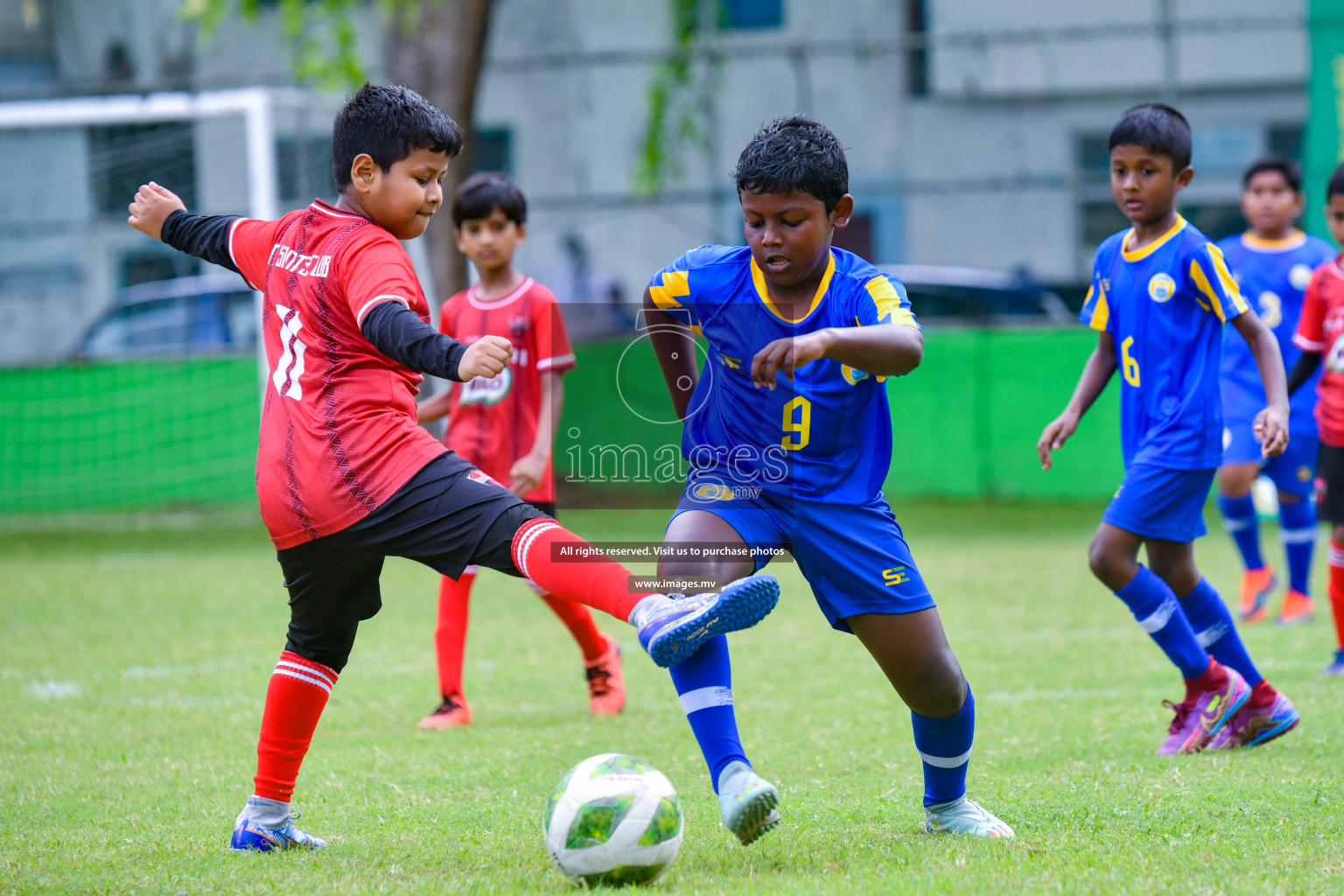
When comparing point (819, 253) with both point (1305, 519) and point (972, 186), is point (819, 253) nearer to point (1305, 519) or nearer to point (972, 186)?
point (1305, 519)

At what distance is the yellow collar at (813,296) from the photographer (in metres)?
3.13

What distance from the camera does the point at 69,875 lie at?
3.06m

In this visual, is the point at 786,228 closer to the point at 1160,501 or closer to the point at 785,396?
the point at 785,396

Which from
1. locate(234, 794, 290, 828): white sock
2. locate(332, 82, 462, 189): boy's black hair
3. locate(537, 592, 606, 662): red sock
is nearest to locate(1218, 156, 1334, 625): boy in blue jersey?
locate(537, 592, 606, 662): red sock

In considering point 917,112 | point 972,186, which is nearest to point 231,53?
point 917,112

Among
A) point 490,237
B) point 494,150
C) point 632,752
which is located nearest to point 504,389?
point 490,237

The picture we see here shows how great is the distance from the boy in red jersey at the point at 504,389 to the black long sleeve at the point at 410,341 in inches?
86.1

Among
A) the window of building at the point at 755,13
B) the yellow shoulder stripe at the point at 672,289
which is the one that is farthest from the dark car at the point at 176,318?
the yellow shoulder stripe at the point at 672,289

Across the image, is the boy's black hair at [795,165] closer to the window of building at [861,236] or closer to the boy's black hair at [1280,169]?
the boy's black hair at [1280,169]

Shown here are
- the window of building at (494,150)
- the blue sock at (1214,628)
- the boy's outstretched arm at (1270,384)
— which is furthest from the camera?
the window of building at (494,150)

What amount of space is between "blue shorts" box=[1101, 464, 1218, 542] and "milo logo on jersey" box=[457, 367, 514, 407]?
2.31m

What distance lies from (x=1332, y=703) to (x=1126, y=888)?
2.56 m

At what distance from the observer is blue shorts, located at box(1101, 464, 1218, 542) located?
4238mm

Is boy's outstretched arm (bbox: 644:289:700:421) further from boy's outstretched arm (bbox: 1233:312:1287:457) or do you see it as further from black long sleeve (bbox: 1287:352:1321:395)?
black long sleeve (bbox: 1287:352:1321:395)
